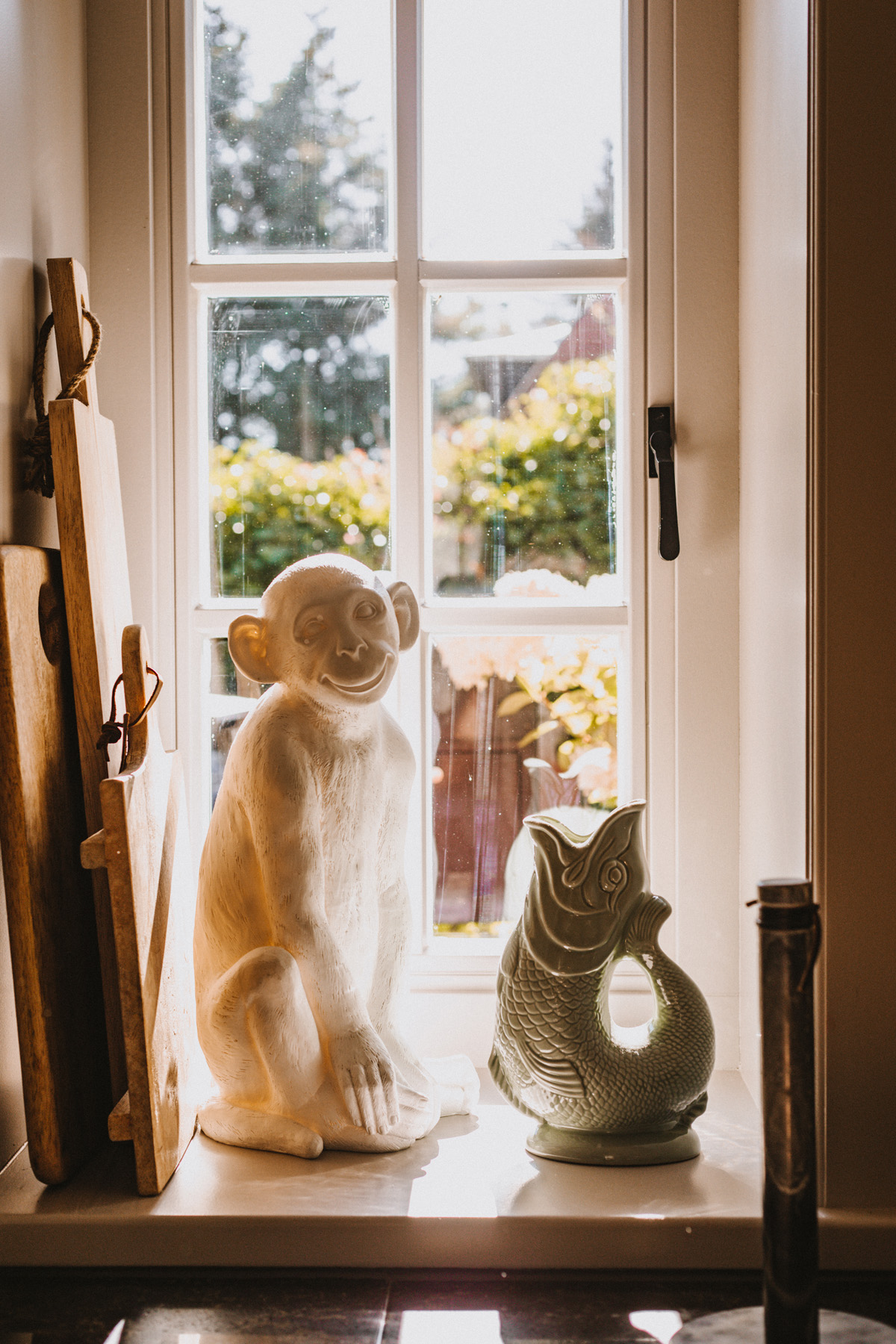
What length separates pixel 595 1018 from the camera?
3.64 ft

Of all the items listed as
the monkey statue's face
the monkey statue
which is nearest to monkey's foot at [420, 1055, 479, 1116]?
the monkey statue

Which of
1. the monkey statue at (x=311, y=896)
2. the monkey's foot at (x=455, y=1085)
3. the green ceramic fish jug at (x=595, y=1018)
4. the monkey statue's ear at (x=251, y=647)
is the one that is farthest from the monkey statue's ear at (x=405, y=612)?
the monkey's foot at (x=455, y=1085)

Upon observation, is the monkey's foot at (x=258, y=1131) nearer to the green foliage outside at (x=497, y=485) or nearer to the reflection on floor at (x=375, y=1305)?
the reflection on floor at (x=375, y=1305)

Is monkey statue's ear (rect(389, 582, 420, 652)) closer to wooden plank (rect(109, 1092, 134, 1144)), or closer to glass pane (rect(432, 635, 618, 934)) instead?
glass pane (rect(432, 635, 618, 934))

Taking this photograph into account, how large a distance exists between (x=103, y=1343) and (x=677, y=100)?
147 centimetres

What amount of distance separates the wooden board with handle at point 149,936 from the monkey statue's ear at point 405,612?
279mm

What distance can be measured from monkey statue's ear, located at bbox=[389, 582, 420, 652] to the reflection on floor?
2.09ft

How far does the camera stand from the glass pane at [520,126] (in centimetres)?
143

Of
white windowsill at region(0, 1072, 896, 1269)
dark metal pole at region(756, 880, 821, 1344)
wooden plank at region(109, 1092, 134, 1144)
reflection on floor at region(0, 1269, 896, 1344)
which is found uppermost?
dark metal pole at region(756, 880, 821, 1344)

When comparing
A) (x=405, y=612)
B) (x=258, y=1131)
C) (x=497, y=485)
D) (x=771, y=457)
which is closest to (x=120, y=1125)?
(x=258, y=1131)

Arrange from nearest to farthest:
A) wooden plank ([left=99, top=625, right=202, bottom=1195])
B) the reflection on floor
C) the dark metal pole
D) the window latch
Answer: the dark metal pole < the reflection on floor < wooden plank ([left=99, top=625, right=202, bottom=1195]) < the window latch

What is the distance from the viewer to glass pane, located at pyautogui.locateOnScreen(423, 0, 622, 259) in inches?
56.4

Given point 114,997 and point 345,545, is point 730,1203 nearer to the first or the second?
point 114,997

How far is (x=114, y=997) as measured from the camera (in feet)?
3.77
